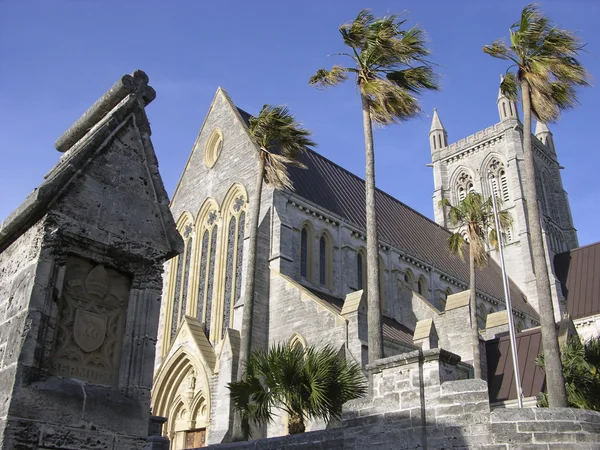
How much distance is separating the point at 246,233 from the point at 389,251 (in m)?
9.44

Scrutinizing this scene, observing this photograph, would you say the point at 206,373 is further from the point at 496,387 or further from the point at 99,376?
the point at 99,376

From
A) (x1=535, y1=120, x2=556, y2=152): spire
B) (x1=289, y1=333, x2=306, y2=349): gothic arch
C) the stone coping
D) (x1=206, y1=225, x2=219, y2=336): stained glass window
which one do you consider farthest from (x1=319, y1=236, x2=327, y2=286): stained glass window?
(x1=535, y1=120, x2=556, y2=152): spire

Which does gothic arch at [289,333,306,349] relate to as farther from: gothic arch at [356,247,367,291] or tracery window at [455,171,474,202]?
tracery window at [455,171,474,202]

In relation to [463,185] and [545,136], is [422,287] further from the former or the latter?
[545,136]

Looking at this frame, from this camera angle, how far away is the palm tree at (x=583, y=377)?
672 inches

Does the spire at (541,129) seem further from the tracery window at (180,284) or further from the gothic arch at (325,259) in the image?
the tracery window at (180,284)

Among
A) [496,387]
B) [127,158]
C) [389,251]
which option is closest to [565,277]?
[389,251]

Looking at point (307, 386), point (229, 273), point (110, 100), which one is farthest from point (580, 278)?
point (110, 100)

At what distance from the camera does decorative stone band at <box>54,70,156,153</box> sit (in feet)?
16.9

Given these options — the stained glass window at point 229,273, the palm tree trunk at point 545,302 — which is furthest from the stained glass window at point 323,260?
the palm tree trunk at point 545,302

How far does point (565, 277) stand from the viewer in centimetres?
4741

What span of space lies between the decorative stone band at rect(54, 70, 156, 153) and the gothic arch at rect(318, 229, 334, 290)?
2237cm

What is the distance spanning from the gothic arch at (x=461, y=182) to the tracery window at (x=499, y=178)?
1.87 meters

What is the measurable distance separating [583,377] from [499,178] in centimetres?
3796
